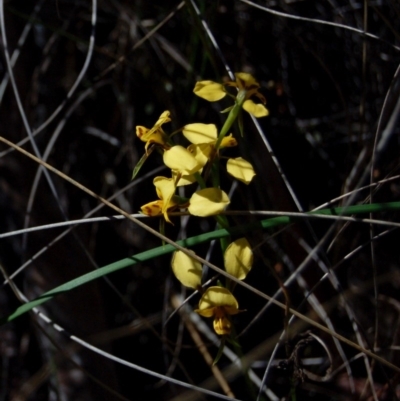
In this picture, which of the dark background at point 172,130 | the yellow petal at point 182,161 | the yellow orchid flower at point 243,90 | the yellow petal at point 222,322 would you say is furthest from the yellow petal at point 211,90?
the dark background at point 172,130

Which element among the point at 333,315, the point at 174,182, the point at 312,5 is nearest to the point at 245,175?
the point at 174,182

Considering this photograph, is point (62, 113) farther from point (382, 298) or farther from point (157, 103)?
point (382, 298)

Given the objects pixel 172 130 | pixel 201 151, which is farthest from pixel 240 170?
pixel 172 130

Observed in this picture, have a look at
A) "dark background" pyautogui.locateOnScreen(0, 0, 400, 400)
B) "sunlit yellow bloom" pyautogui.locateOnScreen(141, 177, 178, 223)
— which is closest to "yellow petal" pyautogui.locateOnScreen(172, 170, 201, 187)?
"sunlit yellow bloom" pyautogui.locateOnScreen(141, 177, 178, 223)

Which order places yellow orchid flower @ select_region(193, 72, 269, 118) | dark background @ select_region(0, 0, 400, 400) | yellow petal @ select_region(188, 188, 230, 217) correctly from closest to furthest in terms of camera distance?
→ yellow petal @ select_region(188, 188, 230, 217) < yellow orchid flower @ select_region(193, 72, 269, 118) < dark background @ select_region(0, 0, 400, 400)

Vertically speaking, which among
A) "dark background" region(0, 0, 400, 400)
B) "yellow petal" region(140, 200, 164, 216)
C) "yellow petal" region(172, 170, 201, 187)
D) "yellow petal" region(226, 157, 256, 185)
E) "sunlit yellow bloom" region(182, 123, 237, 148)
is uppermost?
"sunlit yellow bloom" region(182, 123, 237, 148)

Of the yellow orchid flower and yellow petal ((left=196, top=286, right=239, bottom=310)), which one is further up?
the yellow orchid flower

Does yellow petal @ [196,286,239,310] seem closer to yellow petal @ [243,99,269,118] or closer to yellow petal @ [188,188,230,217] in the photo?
yellow petal @ [188,188,230,217]
